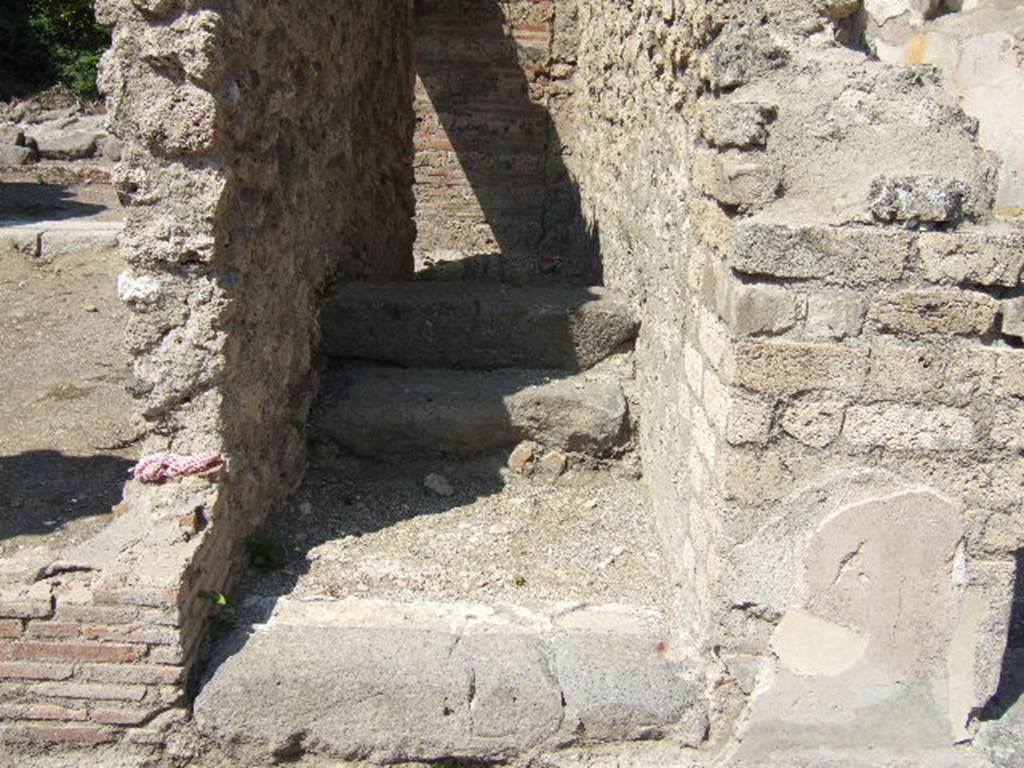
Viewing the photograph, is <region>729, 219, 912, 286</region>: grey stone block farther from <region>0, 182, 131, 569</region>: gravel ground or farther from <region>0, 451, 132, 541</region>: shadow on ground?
<region>0, 451, 132, 541</region>: shadow on ground

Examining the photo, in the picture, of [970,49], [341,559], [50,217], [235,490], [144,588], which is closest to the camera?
[144,588]

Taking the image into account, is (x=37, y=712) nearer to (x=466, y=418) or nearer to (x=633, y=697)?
(x=633, y=697)

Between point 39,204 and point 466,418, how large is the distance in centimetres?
637

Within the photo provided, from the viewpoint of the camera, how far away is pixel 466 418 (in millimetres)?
3709

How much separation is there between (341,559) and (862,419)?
1.72 m

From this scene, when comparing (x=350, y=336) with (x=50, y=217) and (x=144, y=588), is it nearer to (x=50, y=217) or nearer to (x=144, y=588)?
(x=144, y=588)

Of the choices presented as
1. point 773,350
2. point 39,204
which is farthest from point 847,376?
point 39,204

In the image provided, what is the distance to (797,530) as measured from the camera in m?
2.46

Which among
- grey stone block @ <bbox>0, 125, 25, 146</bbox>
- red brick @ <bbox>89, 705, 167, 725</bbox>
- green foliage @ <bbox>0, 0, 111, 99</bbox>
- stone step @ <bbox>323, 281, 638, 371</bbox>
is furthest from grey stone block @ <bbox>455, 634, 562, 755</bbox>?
green foliage @ <bbox>0, 0, 111, 99</bbox>

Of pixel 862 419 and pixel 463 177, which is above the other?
pixel 463 177

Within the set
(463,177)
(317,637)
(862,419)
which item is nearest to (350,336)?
(317,637)

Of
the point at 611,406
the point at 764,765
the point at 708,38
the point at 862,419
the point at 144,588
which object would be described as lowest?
the point at 764,765

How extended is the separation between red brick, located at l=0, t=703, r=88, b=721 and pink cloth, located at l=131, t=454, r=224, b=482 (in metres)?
0.66

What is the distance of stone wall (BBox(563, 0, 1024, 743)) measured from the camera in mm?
2314
